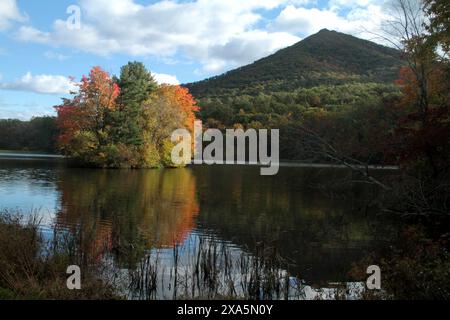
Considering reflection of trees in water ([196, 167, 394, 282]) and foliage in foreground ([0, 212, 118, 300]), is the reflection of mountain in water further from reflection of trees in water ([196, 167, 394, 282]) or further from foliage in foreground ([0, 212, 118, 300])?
foliage in foreground ([0, 212, 118, 300])

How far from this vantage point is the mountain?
405 feet

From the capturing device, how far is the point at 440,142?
14.9m

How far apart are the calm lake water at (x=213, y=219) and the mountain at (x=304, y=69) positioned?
89.5 metres

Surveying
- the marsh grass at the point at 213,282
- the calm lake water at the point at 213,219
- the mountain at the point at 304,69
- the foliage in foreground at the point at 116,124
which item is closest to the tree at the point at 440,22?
the calm lake water at the point at 213,219

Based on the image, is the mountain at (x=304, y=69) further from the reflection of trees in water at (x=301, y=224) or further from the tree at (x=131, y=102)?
the reflection of trees in water at (x=301, y=224)

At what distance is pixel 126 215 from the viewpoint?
749 inches

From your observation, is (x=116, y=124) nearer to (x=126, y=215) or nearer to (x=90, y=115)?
(x=90, y=115)

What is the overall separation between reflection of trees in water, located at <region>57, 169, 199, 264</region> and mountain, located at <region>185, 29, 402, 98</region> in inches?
3572

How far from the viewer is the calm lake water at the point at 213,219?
12.8 meters

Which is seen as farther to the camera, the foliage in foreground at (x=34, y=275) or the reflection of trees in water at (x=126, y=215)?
the reflection of trees in water at (x=126, y=215)

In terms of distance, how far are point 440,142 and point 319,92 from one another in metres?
83.7

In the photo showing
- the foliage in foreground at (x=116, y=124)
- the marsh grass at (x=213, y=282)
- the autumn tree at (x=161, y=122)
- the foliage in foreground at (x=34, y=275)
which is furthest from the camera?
the autumn tree at (x=161, y=122)

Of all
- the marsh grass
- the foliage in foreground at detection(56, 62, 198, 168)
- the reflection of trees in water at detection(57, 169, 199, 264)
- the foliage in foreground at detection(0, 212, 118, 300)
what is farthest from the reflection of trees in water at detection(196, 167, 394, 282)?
the foliage in foreground at detection(56, 62, 198, 168)
